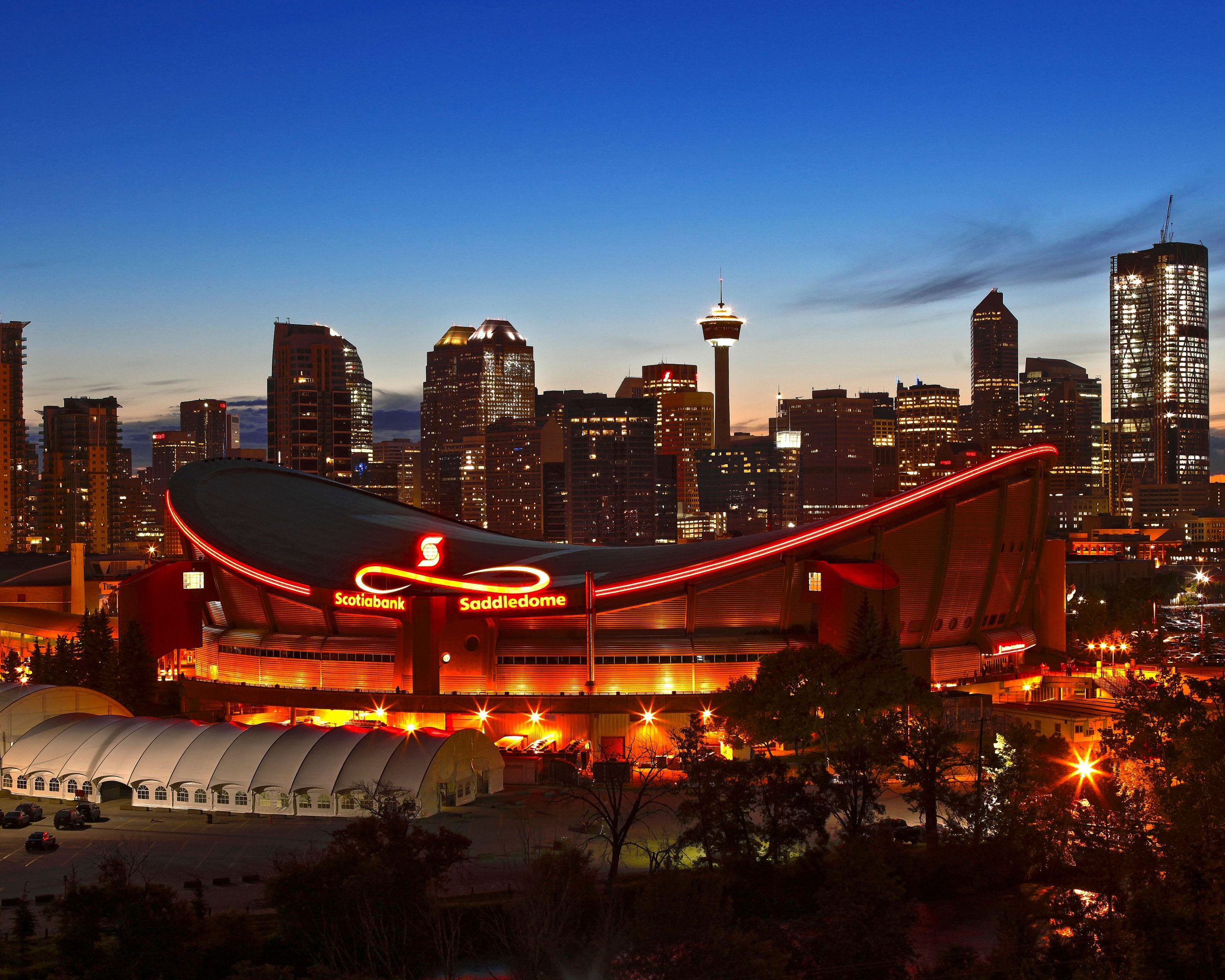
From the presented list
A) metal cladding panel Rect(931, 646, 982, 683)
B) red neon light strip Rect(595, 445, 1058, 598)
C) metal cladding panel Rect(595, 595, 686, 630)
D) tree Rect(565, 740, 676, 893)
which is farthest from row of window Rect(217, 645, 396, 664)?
metal cladding panel Rect(931, 646, 982, 683)

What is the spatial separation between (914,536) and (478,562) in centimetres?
2799

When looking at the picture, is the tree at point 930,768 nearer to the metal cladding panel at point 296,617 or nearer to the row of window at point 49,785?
the row of window at point 49,785

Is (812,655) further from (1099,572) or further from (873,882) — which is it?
(1099,572)

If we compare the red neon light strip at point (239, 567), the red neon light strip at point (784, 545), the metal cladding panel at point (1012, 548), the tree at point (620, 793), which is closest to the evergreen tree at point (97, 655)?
the red neon light strip at point (239, 567)

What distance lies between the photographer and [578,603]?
82500 mm

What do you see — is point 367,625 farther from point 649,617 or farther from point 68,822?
point 68,822

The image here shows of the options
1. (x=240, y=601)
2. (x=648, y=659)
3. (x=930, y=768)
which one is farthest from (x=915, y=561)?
(x=240, y=601)

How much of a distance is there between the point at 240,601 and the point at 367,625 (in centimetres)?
1219

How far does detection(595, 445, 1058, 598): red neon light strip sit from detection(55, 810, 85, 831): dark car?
1274 inches

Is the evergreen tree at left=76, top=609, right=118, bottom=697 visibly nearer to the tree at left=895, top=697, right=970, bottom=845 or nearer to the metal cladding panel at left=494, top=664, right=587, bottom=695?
the metal cladding panel at left=494, top=664, right=587, bottom=695

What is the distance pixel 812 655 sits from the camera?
68812 mm

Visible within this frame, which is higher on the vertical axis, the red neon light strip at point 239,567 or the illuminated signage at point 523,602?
the red neon light strip at point 239,567

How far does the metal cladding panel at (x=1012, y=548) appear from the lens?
3615 inches

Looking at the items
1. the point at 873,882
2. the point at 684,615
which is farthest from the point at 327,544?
the point at 873,882
